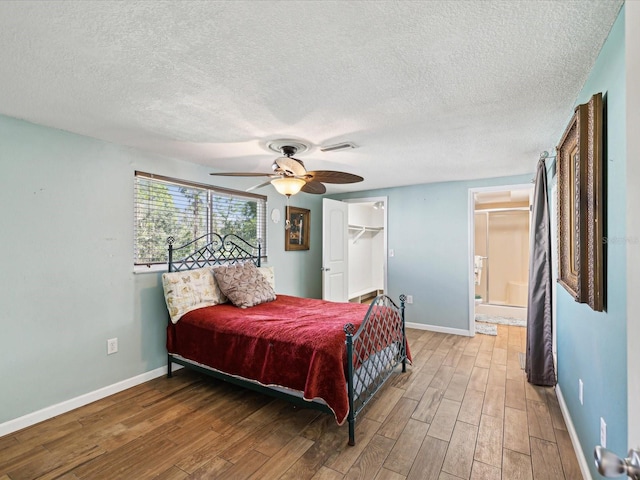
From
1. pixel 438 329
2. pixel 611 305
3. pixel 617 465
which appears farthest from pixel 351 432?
pixel 438 329

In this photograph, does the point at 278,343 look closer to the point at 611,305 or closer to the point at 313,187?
the point at 313,187

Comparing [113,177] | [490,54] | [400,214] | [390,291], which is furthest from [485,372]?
[113,177]

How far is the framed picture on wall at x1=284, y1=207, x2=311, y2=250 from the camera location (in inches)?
190

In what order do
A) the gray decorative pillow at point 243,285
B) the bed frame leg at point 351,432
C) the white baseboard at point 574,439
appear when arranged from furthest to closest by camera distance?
1. the gray decorative pillow at point 243,285
2. the bed frame leg at point 351,432
3. the white baseboard at point 574,439

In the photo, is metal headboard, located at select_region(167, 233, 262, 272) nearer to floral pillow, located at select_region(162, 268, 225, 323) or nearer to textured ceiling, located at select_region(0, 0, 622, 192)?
floral pillow, located at select_region(162, 268, 225, 323)

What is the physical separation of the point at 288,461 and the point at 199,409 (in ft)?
3.28

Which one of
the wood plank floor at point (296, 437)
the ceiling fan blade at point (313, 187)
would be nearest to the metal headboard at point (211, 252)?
the wood plank floor at point (296, 437)

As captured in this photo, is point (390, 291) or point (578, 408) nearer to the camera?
point (578, 408)

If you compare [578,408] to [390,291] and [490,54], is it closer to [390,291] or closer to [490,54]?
[490,54]

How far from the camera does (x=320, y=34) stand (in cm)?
138

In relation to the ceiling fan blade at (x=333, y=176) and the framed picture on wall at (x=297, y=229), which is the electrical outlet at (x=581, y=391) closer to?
the ceiling fan blade at (x=333, y=176)

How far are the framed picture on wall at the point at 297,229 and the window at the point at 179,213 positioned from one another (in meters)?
0.65

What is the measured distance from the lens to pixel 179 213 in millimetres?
3404

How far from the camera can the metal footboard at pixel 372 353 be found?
214 centimetres
